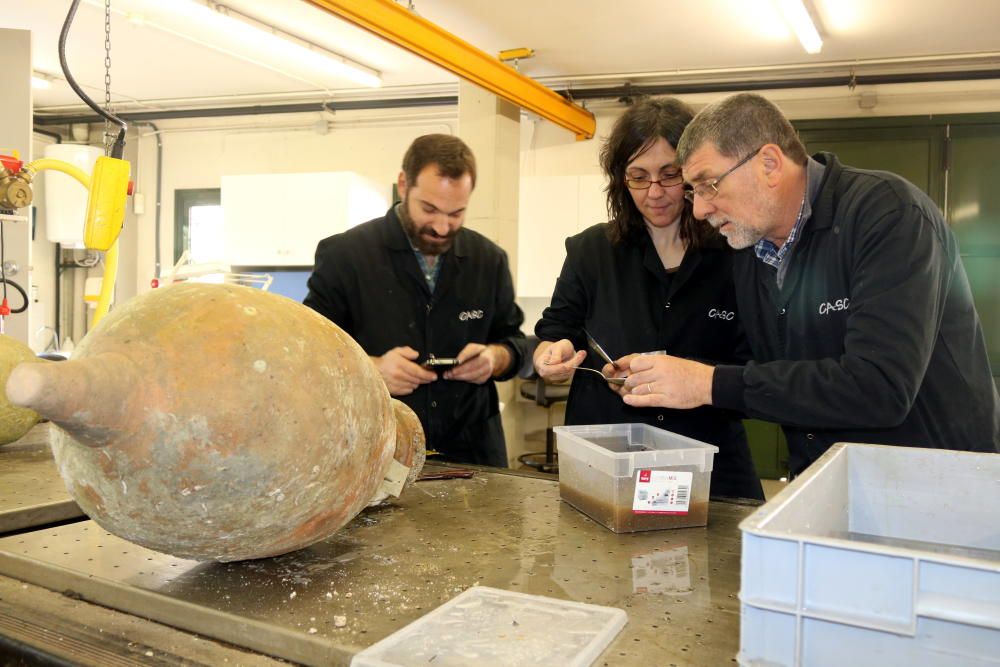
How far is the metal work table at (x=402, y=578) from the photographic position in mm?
843

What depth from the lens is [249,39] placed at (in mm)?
4773

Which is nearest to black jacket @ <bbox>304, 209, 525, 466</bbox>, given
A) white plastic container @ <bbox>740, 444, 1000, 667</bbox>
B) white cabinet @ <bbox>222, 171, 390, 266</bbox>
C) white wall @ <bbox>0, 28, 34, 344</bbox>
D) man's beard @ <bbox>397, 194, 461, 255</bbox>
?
man's beard @ <bbox>397, 194, 461, 255</bbox>

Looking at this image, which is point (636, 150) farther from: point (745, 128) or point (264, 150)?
point (264, 150)

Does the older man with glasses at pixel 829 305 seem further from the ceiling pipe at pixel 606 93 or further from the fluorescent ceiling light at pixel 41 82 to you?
the fluorescent ceiling light at pixel 41 82

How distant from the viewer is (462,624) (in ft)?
2.78

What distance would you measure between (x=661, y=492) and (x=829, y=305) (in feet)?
1.58

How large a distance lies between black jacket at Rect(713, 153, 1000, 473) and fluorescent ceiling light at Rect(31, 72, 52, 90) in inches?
239

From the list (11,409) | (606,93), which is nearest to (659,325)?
(11,409)

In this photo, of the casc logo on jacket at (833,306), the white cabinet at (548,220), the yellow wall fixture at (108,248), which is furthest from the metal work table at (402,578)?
the white cabinet at (548,220)

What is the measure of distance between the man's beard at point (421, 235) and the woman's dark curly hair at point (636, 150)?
50 cm

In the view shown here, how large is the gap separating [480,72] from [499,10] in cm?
35

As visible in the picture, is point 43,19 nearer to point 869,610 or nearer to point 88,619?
point 88,619

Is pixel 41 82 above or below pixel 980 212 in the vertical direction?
above

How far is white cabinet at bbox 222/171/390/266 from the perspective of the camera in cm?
591
